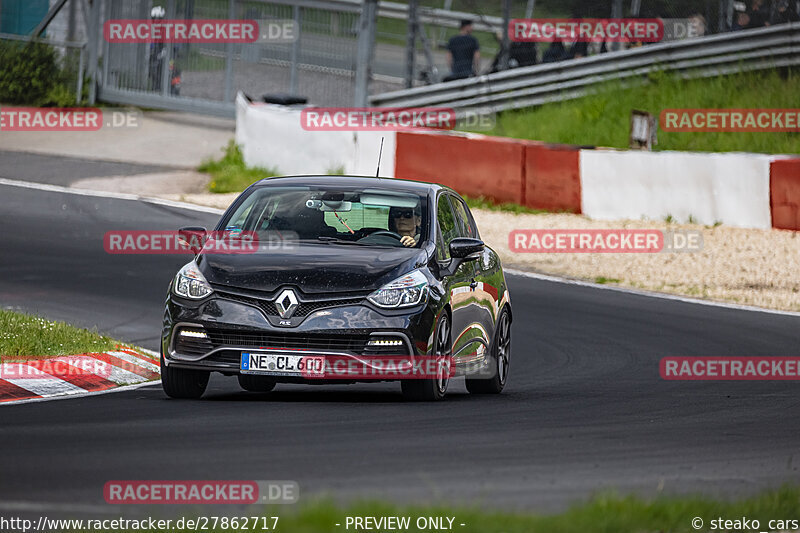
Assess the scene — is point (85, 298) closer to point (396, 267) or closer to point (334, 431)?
point (396, 267)

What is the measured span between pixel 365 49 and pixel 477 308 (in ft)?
56.2

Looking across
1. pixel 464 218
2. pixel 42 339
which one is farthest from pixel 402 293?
pixel 42 339

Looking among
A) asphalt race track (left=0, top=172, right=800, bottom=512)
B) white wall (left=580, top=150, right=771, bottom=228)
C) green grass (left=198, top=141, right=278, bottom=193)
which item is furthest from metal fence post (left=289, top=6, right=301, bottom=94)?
asphalt race track (left=0, top=172, right=800, bottom=512)

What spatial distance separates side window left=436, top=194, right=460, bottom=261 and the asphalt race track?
1.03 metres

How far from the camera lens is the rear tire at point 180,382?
367 inches

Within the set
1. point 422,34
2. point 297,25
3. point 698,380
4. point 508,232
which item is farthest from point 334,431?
point 297,25

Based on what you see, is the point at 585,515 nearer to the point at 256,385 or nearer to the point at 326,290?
the point at 326,290

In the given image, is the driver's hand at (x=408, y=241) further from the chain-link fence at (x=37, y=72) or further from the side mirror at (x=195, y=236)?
the chain-link fence at (x=37, y=72)

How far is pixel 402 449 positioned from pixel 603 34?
19431 millimetres

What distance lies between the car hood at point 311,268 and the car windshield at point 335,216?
35 centimetres

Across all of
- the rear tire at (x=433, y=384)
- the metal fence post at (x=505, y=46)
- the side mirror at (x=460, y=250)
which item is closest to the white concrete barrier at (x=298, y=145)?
the metal fence post at (x=505, y=46)

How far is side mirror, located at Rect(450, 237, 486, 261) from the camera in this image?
32.4 feet

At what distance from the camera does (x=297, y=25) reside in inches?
1091

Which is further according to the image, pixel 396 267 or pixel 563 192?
pixel 563 192
